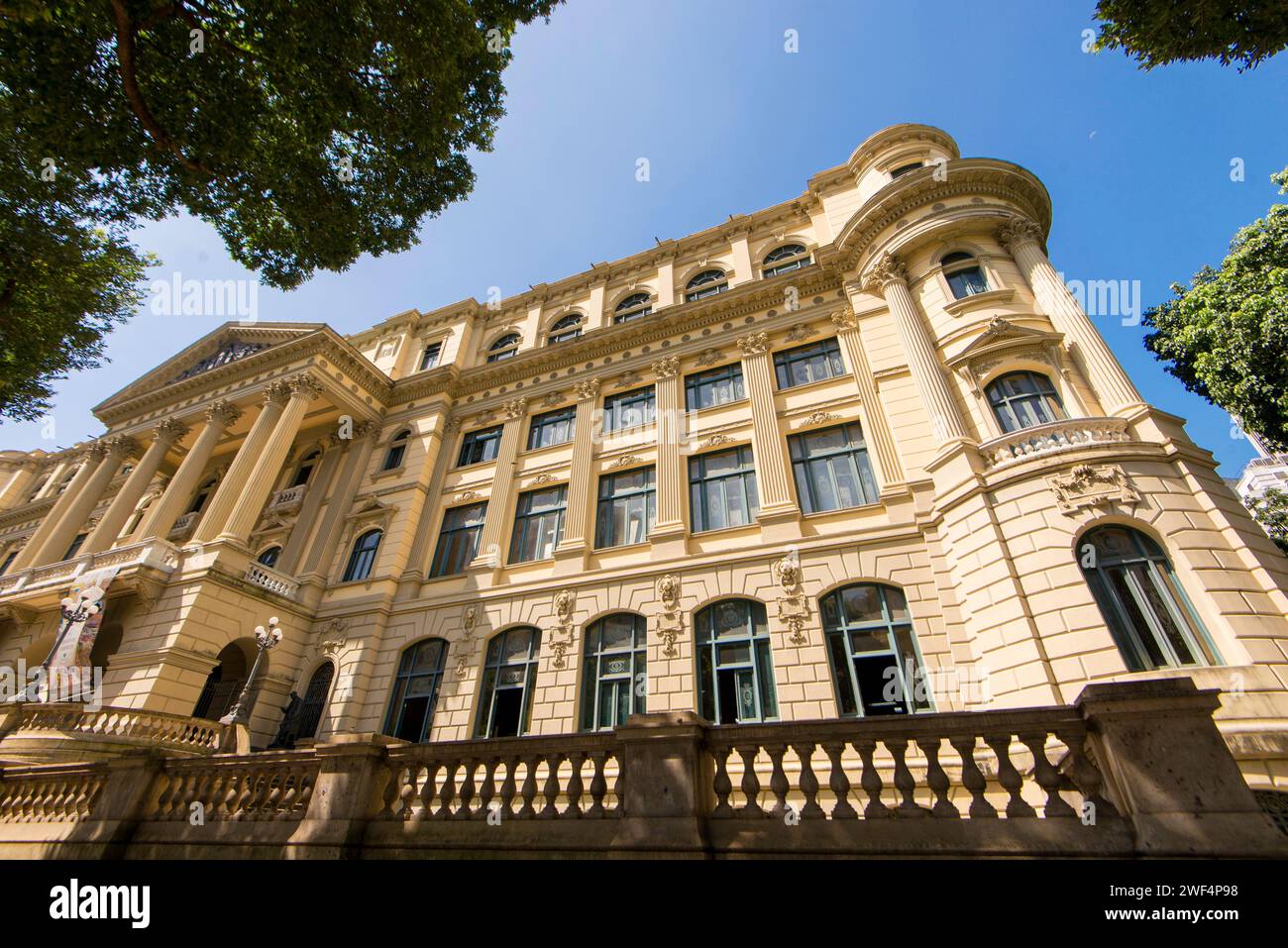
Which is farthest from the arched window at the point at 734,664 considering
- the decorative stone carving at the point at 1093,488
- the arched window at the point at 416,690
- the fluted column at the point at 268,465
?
the fluted column at the point at 268,465

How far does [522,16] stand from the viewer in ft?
41.1

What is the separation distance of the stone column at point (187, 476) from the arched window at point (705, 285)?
64.8 ft

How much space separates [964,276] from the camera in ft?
51.5

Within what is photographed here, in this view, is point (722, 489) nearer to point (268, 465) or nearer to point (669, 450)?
point (669, 450)

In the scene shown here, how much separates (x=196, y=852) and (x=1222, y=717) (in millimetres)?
14596

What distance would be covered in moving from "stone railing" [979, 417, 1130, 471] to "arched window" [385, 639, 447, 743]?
1567cm

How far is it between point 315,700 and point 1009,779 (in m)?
18.6

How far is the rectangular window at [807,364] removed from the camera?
17.3 metres

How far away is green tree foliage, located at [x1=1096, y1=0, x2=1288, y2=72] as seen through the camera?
9.04 meters

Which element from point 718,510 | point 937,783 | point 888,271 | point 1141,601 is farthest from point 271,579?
point 1141,601

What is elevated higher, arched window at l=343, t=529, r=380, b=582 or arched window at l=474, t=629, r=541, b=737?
arched window at l=343, t=529, r=380, b=582

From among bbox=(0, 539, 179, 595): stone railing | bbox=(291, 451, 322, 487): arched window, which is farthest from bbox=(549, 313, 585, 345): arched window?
bbox=(0, 539, 179, 595): stone railing

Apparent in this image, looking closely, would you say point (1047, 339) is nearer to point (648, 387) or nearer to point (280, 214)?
point (648, 387)

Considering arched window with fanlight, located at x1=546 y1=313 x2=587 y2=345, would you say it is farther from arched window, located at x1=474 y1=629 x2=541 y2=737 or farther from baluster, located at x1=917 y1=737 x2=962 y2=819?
baluster, located at x1=917 y1=737 x2=962 y2=819
